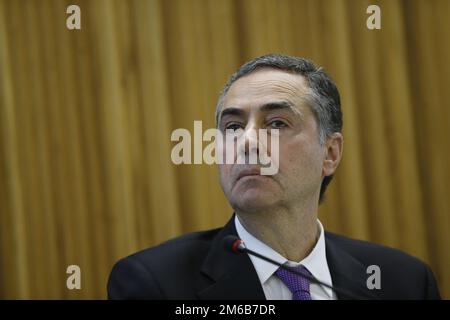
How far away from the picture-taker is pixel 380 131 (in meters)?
2.11

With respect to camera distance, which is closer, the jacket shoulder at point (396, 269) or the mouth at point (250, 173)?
the mouth at point (250, 173)

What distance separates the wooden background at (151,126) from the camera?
6.23 feet

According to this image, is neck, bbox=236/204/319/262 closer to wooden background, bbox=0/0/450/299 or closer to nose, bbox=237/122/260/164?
nose, bbox=237/122/260/164

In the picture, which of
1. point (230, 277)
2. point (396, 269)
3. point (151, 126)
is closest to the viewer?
point (230, 277)

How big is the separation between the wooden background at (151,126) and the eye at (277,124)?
0.53m

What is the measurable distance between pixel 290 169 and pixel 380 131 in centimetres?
80

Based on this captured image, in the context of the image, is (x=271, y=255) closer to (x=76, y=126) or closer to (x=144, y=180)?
(x=144, y=180)

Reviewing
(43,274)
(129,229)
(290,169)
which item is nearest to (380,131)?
(290,169)

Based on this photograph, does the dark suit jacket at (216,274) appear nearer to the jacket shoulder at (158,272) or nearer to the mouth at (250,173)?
the jacket shoulder at (158,272)

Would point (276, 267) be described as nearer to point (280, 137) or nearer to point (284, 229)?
point (284, 229)

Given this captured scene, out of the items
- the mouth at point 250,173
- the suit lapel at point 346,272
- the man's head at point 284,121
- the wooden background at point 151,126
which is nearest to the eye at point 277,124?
the man's head at point 284,121

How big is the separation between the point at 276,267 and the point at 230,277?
0.13 m

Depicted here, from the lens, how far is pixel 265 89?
4.90ft

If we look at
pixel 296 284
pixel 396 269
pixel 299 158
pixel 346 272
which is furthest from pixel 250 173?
pixel 396 269
